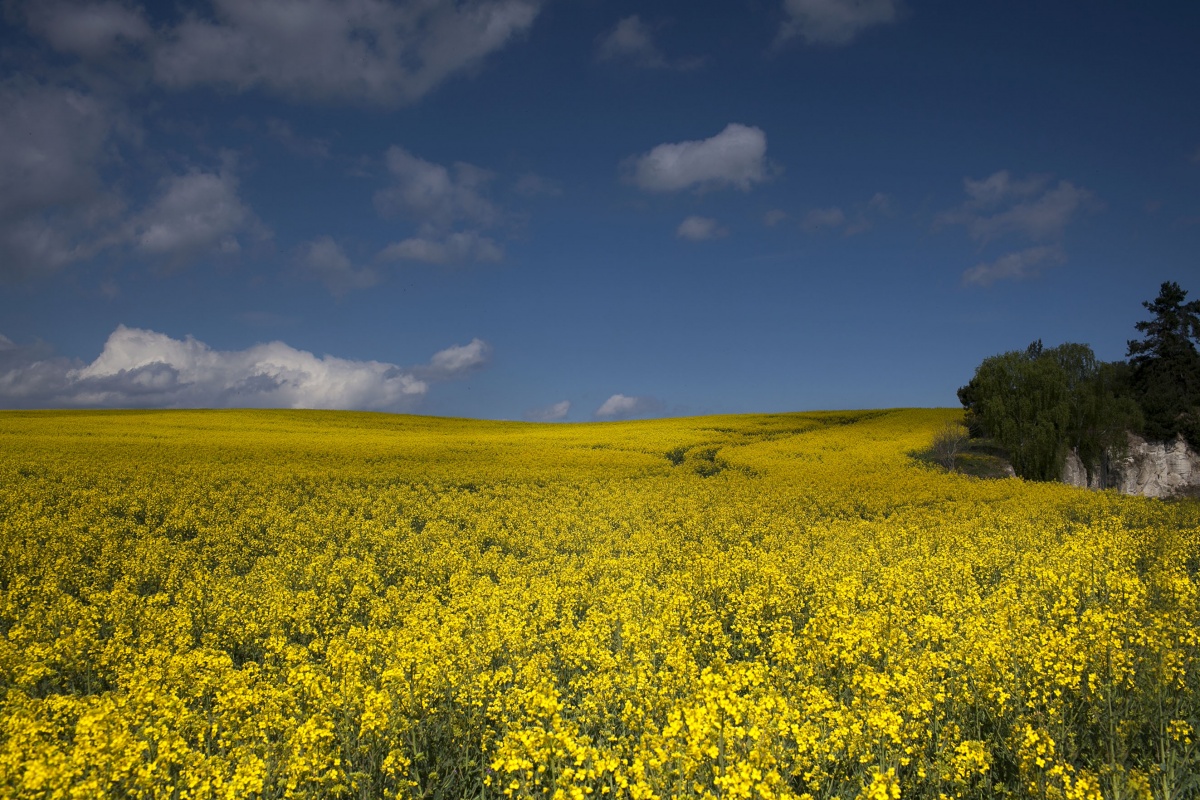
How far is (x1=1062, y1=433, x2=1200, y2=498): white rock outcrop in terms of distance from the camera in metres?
40.4

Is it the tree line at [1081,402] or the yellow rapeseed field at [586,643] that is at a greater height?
the tree line at [1081,402]

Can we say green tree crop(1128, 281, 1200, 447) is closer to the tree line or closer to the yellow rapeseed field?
the tree line

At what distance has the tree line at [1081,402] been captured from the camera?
125 ft

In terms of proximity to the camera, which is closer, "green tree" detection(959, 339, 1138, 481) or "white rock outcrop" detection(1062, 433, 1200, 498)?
"green tree" detection(959, 339, 1138, 481)

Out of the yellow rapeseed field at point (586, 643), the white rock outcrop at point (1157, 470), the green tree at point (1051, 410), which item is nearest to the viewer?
the yellow rapeseed field at point (586, 643)

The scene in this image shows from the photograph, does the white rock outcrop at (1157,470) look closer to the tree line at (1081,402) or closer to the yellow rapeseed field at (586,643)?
the tree line at (1081,402)

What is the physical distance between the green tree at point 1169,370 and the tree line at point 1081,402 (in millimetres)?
50

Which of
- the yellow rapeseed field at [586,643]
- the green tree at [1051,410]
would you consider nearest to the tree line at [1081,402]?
the green tree at [1051,410]

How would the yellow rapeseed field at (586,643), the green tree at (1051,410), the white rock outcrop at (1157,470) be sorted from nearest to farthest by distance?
the yellow rapeseed field at (586,643) < the green tree at (1051,410) < the white rock outcrop at (1157,470)

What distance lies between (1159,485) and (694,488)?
32.7 m

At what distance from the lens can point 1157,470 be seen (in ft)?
136

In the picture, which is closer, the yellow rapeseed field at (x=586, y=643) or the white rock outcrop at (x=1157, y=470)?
the yellow rapeseed field at (x=586, y=643)

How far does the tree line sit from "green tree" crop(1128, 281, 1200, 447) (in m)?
0.05

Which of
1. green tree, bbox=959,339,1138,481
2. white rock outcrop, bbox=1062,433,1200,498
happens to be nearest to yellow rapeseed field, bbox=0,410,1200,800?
green tree, bbox=959,339,1138,481
